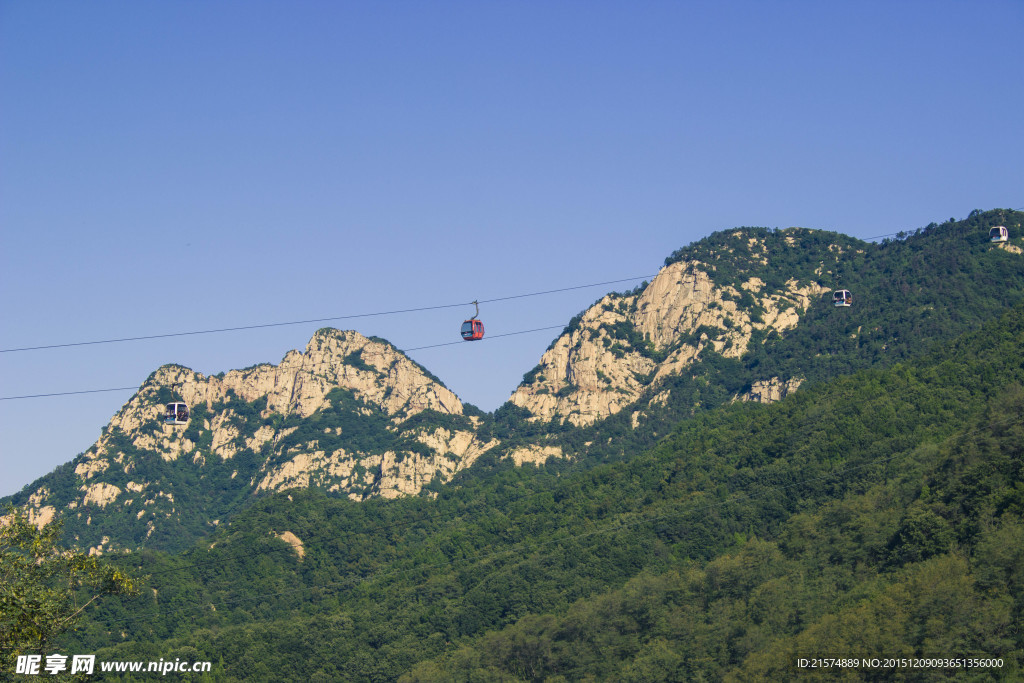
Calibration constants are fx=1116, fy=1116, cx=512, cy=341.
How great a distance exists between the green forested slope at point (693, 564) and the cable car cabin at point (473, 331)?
121 feet

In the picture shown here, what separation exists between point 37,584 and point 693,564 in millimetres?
98801

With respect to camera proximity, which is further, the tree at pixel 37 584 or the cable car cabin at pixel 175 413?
the cable car cabin at pixel 175 413

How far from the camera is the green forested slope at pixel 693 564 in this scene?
95875 millimetres

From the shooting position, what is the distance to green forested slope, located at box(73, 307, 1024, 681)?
9588 centimetres

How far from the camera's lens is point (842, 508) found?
12125cm

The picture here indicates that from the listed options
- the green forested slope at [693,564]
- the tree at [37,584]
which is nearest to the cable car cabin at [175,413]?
the green forested slope at [693,564]

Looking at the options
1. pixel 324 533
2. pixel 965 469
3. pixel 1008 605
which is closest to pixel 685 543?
pixel 965 469

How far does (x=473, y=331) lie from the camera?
93250 millimetres

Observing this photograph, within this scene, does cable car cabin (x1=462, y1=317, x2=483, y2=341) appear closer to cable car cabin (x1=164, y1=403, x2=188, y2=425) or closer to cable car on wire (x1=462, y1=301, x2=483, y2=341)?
cable car on wire (x1=462, y1=301, x2=483, y2=341)

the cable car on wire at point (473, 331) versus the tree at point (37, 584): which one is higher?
the cable car on wire at point (473, 331)

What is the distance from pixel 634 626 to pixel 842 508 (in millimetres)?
26342

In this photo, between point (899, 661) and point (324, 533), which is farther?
point (324, 533)

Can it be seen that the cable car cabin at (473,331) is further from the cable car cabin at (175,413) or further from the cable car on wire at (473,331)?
the cable car cabin at (175,413)

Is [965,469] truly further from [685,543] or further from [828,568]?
[685,543]
